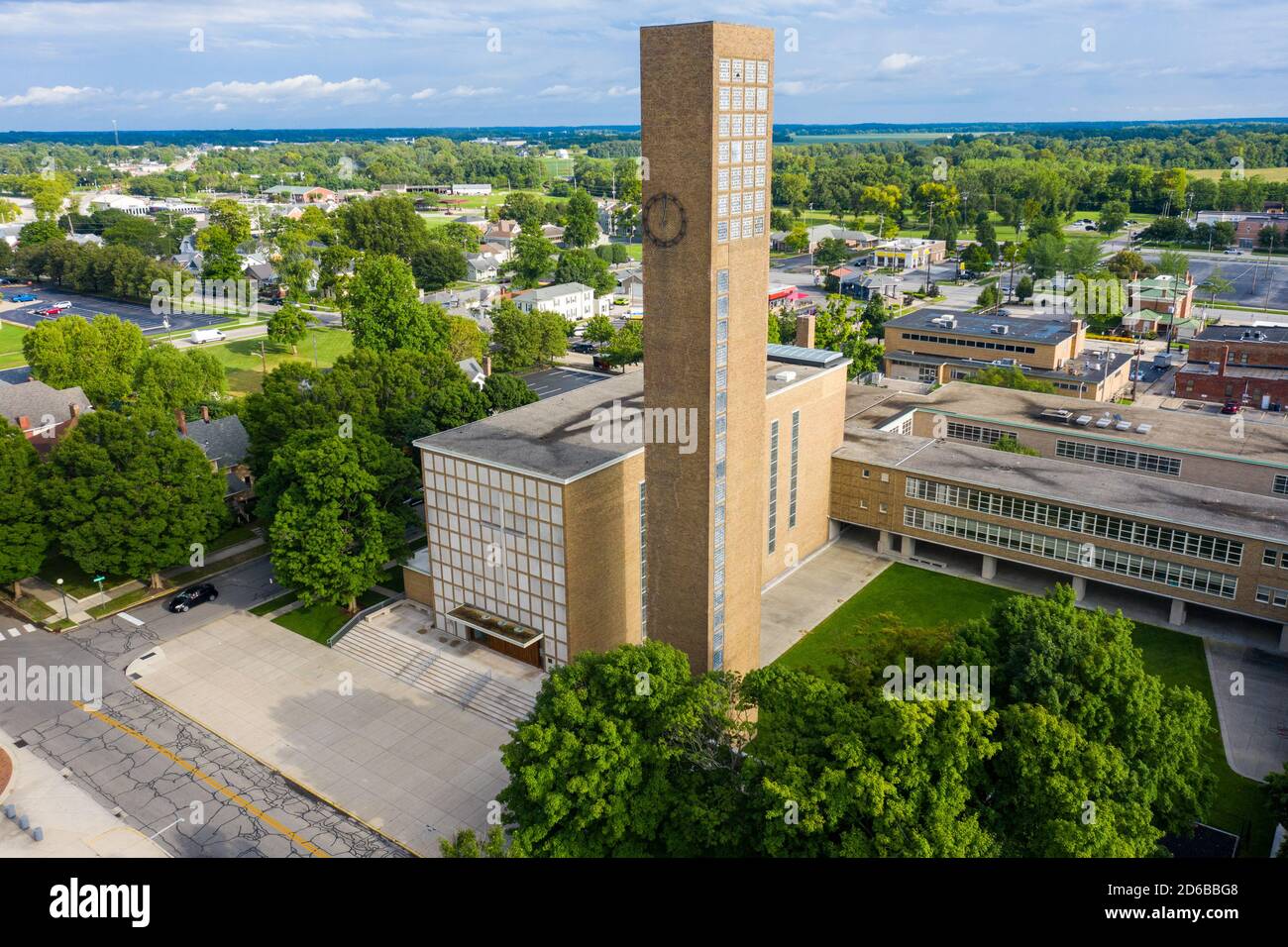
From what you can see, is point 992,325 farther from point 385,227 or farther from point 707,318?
point 385,227

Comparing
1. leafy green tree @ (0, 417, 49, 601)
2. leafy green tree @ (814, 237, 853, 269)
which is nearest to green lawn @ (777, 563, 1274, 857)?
leafy green tree @ (0, 417, 49, 601)

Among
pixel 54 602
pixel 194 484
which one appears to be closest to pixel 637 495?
pixel 194 484

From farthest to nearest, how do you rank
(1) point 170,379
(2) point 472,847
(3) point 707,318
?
(1) point 170,379
(3) point 707,318
(2) point 472,847

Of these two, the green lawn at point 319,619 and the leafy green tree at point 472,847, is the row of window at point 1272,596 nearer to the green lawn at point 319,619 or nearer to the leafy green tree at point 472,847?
the leafy green tree at point 472,847

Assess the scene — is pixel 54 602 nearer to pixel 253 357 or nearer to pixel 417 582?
pixel 417 582

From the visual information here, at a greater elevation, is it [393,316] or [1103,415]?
[393,316]

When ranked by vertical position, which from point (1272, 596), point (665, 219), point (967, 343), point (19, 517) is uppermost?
point (665, 219)

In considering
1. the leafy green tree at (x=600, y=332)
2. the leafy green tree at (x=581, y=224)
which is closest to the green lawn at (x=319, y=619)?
the leafy green tree at (x=600, y=332)

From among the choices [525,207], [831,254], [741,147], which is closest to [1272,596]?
[741,147]
